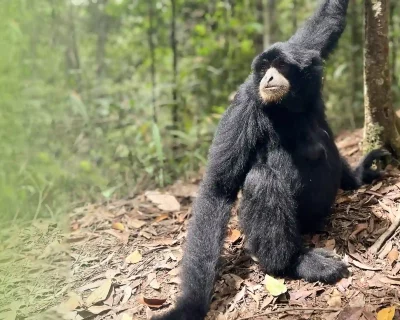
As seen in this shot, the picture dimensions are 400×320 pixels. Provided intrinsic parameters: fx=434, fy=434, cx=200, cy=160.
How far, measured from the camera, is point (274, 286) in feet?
14.3

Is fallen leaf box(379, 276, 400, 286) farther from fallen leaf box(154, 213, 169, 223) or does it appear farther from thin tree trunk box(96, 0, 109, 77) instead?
thin tree trunk box(96, 0, 109, 77)

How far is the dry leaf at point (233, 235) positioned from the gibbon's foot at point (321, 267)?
40.1 inches

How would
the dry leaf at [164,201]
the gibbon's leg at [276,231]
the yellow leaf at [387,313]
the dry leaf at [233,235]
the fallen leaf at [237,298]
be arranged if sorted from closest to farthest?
the yellow leaf at [387,313]
the fallen leaf at [237,298]
the gibbon's leg at [276,231]
the dry leaf at [233,235]
the dry leaf at [164,201]

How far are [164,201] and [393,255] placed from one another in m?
3.32

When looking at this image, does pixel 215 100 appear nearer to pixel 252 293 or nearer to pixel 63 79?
pixel 63 79

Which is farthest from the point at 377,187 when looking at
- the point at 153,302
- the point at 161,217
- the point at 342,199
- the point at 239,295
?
the point at 153,302

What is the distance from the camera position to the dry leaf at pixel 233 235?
5.38m

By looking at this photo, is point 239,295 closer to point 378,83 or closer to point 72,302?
point 72,302

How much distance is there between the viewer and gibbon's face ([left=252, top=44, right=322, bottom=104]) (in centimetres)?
469

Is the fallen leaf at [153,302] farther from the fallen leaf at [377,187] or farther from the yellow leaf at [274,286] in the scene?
the fallen leaf at [377,187]

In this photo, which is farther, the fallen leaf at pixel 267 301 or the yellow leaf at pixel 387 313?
the fallen leaf at pixel 267 301

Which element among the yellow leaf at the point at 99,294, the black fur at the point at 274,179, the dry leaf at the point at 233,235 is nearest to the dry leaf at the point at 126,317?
the yellow leaf at the point at 99,294

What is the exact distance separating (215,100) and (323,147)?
7.35m

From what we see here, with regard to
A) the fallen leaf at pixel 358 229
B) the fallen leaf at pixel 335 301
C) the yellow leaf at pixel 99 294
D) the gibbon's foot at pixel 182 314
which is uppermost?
the fallen leaf at pixel 358 229
